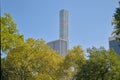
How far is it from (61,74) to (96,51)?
6.38 metres

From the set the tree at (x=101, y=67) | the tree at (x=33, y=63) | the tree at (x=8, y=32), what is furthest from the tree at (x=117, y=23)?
the tree at (x=33, y=63)

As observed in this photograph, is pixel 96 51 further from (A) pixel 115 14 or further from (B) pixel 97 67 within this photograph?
(A) pixel 115 14

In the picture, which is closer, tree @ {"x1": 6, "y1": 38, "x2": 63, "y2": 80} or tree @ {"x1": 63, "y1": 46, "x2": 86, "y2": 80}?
tree @ {"x1": 6, "y1": 38, "x2": 63, "y2": 80}

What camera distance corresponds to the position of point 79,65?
33719 mm

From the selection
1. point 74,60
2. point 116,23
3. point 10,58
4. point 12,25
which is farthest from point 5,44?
point 74,60

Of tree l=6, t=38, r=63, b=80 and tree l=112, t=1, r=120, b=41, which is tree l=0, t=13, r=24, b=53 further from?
tree l=6, t=38, r=63, b=80

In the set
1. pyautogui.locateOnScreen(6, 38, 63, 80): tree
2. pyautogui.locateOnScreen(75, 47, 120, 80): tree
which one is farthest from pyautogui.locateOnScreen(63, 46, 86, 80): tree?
pyautogui.locateOnScreen(75, 47, 120, 80): tree

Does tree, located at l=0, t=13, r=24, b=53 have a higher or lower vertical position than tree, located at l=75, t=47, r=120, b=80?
higher

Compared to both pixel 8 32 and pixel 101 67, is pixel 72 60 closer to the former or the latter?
pixel 101 67

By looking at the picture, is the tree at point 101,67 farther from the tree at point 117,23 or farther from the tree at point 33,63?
the tree at point 117,23

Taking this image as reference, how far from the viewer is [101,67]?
30938mm

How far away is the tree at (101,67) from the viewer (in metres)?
30.6

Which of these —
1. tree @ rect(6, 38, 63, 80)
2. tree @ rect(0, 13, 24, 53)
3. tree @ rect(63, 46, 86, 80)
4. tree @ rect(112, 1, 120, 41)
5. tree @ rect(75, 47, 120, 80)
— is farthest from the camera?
tree @ rect(63, 46, 86, 80)

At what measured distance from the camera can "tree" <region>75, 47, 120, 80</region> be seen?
30.6 meters
